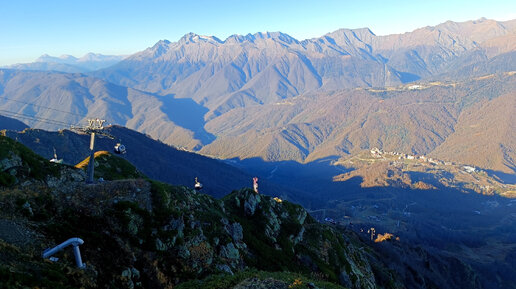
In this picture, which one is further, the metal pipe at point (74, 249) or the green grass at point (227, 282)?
the green grass at point (227, 282)

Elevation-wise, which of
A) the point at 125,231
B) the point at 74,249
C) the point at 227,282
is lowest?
the point at 227,282

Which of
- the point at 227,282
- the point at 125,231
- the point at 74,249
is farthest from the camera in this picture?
the point at 125,231

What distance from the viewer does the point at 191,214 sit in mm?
36750

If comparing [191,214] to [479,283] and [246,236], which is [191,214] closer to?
[246,236]

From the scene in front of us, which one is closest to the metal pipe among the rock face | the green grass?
the rock face

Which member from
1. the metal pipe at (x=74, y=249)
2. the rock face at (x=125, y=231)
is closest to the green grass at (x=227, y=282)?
the rock face at (x=125, y=231)

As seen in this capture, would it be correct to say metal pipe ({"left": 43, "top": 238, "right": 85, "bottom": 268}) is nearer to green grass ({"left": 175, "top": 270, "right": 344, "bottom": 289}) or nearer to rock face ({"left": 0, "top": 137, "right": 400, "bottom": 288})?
rock face ({"left": 0, "top": 137, "right": 400, "bottom": 288})

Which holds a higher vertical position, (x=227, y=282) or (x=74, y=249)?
(x=74, y=249)

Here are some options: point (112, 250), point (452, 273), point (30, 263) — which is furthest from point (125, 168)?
point (452, 273)

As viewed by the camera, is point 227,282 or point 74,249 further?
point 227,282

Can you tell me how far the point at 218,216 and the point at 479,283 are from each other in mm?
148794

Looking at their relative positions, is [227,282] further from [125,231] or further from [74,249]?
[74,249]

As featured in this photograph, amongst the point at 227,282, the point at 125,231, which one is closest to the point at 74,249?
the point at 125,231

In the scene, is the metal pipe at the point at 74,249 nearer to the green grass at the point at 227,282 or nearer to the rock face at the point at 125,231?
the rock face at the point at 125,231
